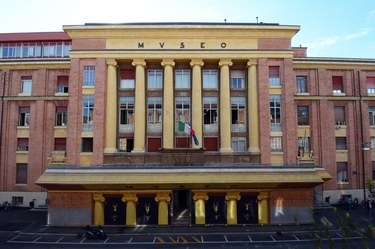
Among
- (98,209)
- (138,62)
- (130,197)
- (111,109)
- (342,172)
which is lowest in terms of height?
(98,209)

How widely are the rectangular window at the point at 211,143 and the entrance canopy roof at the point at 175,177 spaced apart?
4.27m

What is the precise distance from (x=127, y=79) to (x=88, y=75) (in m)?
4.15

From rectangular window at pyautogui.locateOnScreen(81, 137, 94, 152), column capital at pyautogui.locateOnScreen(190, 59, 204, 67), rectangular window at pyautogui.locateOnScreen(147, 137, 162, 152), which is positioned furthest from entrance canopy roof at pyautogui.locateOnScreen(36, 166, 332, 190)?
column capital at pyautogui.locateOnScreen(190, 59, 204, 67)

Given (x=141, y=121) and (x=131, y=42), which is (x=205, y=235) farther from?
(x=131, y=42)

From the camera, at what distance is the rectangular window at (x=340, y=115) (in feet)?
142

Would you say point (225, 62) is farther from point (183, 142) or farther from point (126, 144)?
point (126, 144)

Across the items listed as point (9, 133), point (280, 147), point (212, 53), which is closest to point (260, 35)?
point (212, 53)

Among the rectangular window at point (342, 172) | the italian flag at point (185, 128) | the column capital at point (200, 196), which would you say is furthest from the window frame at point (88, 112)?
the rectangular window at point (342, 172)

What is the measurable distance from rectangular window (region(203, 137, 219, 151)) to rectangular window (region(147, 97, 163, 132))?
5240 millimetres

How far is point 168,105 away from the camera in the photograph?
3716cm

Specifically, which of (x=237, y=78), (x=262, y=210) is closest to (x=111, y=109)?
(x=237, y=78)

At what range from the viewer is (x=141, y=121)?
3697 centimetres

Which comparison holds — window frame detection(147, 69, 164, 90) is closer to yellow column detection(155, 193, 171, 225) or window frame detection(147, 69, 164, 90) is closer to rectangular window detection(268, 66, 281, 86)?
rectangular window detection(268, 66, 281, 86)

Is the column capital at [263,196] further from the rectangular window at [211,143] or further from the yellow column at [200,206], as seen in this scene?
the rectangular window at [211,143]
